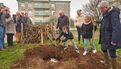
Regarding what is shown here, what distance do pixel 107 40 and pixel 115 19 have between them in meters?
0.54

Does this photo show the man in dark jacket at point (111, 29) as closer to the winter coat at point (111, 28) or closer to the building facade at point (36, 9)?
the winter coat at point (111, 28)

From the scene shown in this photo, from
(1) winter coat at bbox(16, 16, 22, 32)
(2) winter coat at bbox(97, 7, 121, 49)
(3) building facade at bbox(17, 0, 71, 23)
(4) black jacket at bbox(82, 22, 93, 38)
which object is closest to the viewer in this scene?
(2) winter coat at bbox(97, 7, 121, 49)

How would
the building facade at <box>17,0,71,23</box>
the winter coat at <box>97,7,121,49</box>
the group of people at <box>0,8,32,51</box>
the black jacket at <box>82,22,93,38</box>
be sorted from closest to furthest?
the winter coat at <box>97,7,121,49</box>, the black jacket at <box>82,22,93,38</box>, the group of people at <box>0,8,32,51</box>, the building facade at <box>17,0,71,23</box>

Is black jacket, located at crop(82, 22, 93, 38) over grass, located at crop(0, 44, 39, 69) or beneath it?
over

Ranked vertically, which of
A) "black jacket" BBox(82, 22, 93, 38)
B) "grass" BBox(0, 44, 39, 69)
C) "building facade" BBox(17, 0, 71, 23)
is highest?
"building facade" BBox(17, 0, 71, 23)

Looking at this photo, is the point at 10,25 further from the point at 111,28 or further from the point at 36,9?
the point at 36,9

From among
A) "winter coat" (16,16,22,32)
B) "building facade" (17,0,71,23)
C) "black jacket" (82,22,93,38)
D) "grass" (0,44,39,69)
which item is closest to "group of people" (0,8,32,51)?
"winter coat" (16,16,22,32)

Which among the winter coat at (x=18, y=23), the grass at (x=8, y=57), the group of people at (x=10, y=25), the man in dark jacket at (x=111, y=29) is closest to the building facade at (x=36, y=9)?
the group of people at (x=10, y=25)

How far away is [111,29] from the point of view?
254 centimetres

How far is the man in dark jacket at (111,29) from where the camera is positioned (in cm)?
235

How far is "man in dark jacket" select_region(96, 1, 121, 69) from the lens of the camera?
2.35 meters

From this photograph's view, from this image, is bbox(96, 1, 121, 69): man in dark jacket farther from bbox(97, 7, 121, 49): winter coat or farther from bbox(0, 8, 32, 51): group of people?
bbox(0, 8, 32, 51): group of people

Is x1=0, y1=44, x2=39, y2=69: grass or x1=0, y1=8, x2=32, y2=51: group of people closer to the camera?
x1=0, y1=44, x2=39, y2=69: grass

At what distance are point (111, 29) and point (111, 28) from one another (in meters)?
0.02
